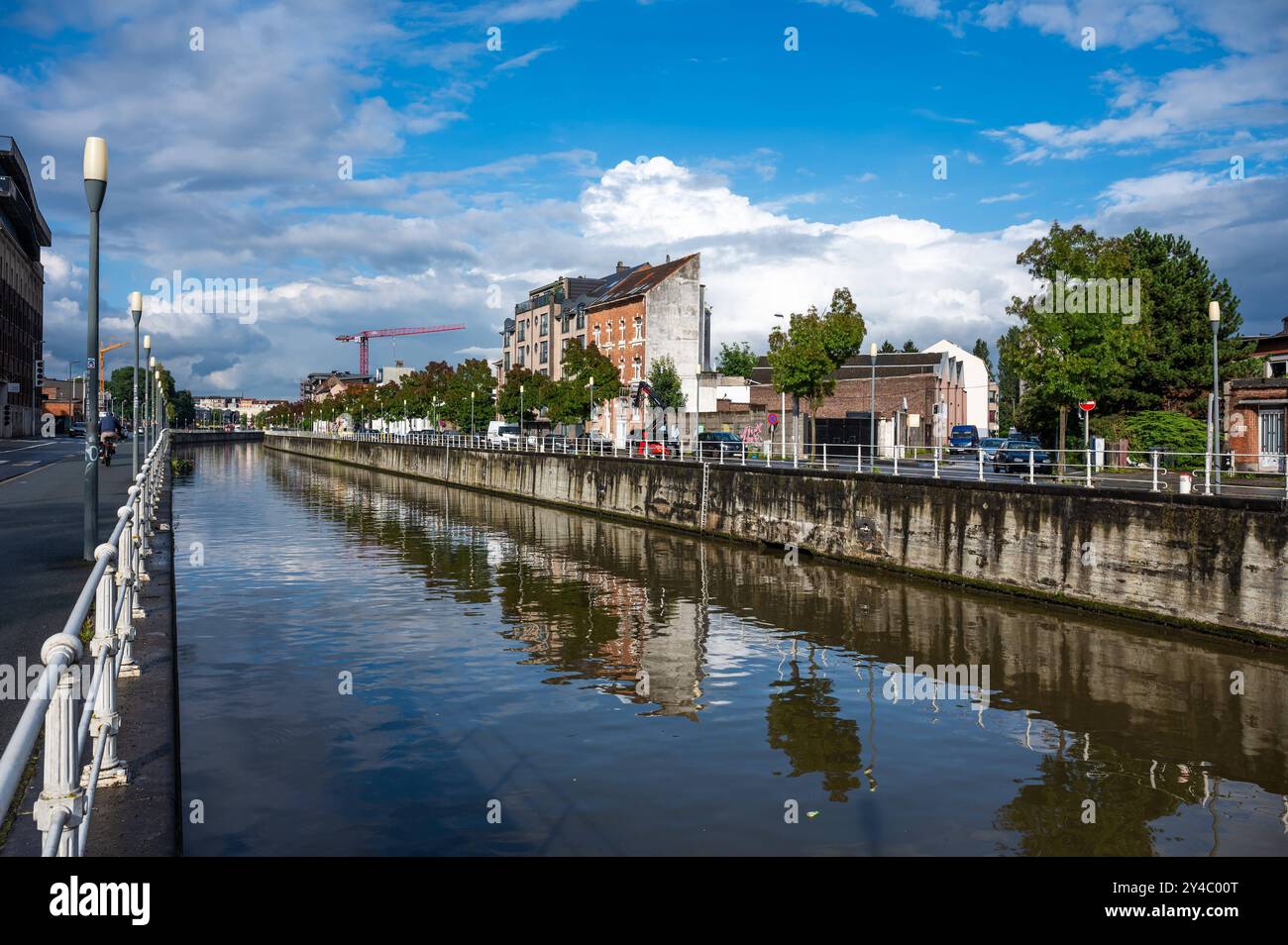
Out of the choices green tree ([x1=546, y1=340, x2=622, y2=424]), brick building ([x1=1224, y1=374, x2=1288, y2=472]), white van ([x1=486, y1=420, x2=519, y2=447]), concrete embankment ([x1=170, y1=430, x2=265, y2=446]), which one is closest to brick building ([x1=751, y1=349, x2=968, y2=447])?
green tree ([x1=546, y1=340, x2=622, y2=424])

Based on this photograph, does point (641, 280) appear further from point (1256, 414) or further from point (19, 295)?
point (19, 295)

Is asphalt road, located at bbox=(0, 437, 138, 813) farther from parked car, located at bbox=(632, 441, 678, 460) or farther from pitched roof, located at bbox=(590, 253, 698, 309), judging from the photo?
pitched roof, located at bbox=(590, 253, 698, 309)

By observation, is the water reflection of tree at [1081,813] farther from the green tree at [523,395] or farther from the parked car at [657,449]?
the green tree at [523,395]

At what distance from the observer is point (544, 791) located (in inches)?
407

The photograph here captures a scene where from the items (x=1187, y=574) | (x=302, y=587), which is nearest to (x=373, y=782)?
(x=302, y=587)

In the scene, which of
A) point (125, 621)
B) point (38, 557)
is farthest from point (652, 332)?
point (125, 621)

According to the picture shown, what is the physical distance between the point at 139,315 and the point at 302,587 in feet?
31.9

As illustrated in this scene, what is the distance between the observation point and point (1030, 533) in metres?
22.2

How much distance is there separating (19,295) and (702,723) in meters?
93.6

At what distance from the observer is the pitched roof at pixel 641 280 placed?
2936 inches

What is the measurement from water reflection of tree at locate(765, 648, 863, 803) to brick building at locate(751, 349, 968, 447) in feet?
167

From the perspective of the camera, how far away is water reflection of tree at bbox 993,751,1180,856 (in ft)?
30.9

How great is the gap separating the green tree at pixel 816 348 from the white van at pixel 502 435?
80.1 feet

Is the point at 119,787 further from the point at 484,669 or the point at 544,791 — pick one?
the point at 484,669
